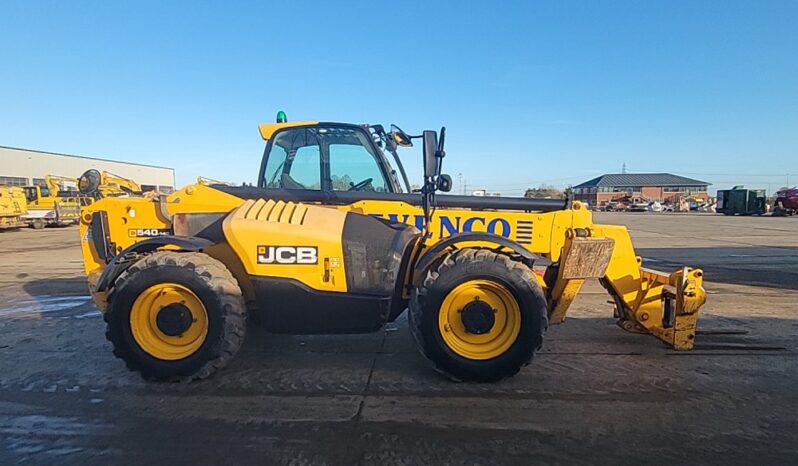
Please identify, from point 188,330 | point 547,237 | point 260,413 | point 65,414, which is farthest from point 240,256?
point 547,237

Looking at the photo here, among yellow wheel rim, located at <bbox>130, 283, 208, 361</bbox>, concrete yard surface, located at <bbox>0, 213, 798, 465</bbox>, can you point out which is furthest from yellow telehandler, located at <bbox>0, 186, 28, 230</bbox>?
yellow wheel rim, located at <bbox>130, 283, 208, 361</bbox>

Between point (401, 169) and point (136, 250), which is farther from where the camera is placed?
point (401, 169)

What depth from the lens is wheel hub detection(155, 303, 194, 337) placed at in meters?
3.84

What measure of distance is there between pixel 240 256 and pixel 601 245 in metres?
3.07

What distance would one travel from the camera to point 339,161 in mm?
4773

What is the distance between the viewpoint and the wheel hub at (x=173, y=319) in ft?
12.6

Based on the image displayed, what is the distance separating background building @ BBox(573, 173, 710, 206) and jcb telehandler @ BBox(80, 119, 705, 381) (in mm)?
86296

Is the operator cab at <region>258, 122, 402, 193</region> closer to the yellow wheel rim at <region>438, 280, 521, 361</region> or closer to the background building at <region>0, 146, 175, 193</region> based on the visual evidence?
the yellow wheel rim at <region>438, 280, 521, 361</region>

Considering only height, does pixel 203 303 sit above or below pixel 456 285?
below

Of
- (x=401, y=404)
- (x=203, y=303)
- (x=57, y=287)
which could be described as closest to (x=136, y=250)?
(x=203, y=303)

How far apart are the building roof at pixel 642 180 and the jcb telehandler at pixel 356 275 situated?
97.8 metres

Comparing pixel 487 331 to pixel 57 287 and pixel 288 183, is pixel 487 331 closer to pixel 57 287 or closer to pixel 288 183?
pixel 288 183

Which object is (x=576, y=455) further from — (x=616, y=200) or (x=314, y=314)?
(x=616, y=200)

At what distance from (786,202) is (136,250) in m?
49.0
